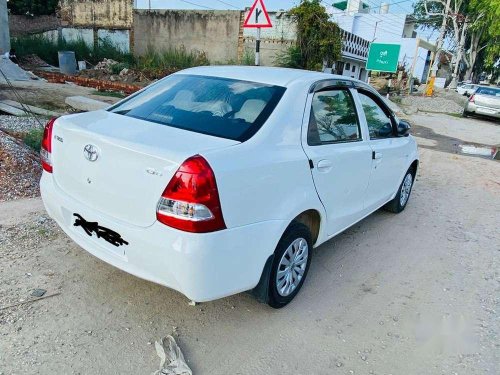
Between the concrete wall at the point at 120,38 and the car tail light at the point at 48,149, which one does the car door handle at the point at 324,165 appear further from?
the concrete wall at the point at 120,38

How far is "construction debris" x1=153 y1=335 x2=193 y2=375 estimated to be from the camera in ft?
7.49

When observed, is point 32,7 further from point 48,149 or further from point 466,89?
point 466,89

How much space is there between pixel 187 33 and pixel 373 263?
50.5 ft

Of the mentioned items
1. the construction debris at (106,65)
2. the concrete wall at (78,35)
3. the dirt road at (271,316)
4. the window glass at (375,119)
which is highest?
the concrete wall at (78,35)

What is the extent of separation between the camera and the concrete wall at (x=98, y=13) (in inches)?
746

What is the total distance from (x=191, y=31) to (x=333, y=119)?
49.3 ft

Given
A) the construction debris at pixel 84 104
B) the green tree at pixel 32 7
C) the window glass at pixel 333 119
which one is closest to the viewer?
the window glass at pixel 333 119

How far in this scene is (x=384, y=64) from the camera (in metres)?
18.5

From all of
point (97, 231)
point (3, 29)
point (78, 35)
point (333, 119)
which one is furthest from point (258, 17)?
point (78, 35)

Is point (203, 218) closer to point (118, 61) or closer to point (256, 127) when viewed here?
point (256, 127)

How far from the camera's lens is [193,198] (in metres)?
2.14

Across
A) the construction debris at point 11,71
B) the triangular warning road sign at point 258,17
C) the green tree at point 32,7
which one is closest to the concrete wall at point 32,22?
the green tree at point 32,7

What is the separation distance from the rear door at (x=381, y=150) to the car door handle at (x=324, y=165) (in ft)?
2.91

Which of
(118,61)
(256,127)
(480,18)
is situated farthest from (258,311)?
(480,18)
